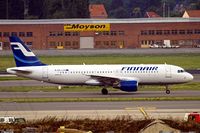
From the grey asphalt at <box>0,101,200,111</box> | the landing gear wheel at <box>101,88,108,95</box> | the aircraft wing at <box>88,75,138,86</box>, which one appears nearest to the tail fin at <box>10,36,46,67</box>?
the aircraft wing at <box>88,75,138,86</box>

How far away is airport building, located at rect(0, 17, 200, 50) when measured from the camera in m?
120

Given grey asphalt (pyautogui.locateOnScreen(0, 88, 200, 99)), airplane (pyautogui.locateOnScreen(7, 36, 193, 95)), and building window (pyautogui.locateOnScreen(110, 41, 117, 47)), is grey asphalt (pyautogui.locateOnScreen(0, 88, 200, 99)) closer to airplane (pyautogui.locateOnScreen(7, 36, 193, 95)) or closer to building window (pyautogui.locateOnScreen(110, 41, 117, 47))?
airplane (pyautogui.locateOnScreen(7, 36, 193, 95))

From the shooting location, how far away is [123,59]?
95750 mm

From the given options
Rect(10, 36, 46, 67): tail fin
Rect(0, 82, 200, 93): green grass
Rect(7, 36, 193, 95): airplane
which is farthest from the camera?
Rect(0, 82, 200, 93): green grass

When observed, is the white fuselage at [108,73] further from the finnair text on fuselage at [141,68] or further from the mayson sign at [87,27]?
the mayson sign at [87,27]

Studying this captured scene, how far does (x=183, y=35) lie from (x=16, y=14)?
4253cm

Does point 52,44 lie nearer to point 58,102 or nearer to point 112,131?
point 58,102

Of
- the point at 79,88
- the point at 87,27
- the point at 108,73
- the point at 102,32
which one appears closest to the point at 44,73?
the point at 79,88

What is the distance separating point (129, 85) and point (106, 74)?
2736 mm

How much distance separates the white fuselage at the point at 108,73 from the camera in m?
55.8

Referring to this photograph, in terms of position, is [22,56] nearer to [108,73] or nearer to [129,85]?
[108,73]

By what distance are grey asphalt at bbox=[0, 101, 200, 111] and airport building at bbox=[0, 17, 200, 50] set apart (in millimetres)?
73821

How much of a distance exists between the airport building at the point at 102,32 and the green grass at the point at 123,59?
16.9 meters

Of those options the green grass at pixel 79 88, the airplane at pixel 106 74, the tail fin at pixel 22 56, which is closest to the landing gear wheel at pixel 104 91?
the airplane at pixel 106 74
